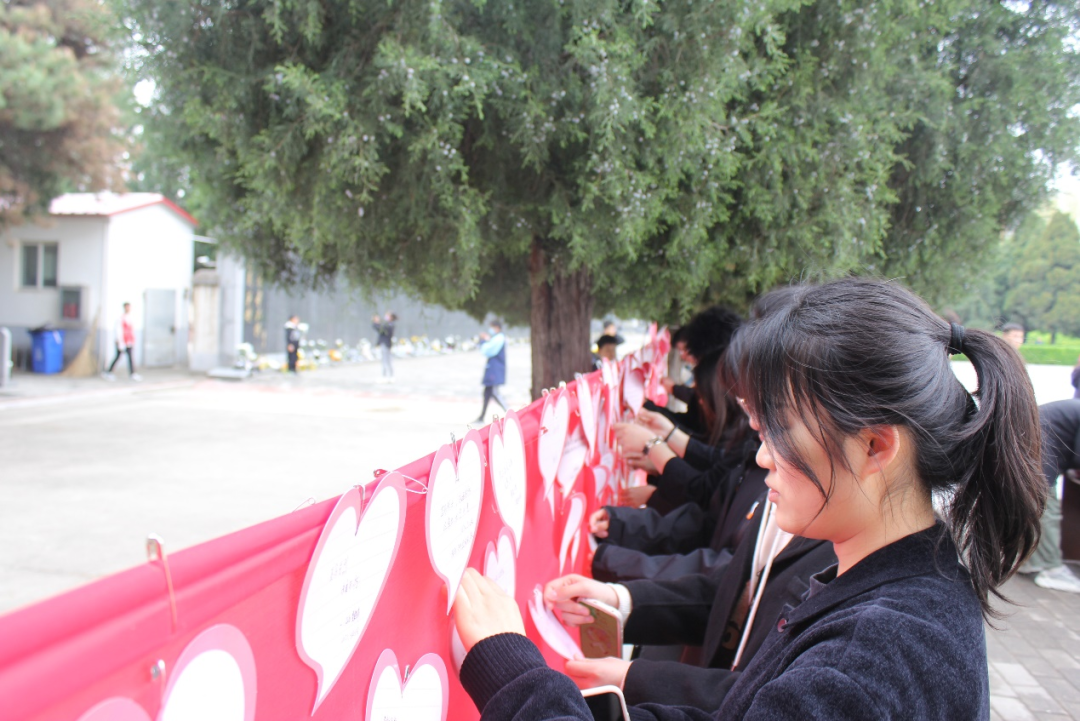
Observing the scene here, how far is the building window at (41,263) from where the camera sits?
57.4 ft

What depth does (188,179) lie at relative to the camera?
4688 millimetres

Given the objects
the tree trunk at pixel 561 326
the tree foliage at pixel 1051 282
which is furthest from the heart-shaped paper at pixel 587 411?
the tree foliage at pixel 1051 282

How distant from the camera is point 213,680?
0.83m

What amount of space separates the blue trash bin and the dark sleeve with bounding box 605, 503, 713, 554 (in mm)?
17559

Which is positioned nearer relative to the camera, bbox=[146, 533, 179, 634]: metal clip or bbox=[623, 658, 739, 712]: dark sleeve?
bbox=[146, 533, 179, 634]: metal clip

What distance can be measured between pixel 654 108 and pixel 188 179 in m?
2.91

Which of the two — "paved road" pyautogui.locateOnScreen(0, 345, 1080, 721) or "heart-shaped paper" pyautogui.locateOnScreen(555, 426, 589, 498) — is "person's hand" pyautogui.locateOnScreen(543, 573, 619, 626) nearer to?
"heart-shaped paper" pyautogui.locateOnScreen(555, 426, 589, 498)

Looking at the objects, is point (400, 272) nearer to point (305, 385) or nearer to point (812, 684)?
point (812, 684)

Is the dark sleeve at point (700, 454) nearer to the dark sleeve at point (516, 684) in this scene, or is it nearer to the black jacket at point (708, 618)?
the black jacket at point (708, 618)

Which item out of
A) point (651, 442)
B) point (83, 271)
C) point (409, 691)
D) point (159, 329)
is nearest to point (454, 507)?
point (409, 691)

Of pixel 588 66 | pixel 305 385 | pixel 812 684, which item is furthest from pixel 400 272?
pixel 305 385

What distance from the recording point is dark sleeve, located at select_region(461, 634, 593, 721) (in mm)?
1065

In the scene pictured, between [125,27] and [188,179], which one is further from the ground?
[125,27]

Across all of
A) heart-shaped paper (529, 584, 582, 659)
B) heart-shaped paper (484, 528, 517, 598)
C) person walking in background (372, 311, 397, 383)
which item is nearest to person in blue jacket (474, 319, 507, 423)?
person walking in background (372, 311, 397, 383)
